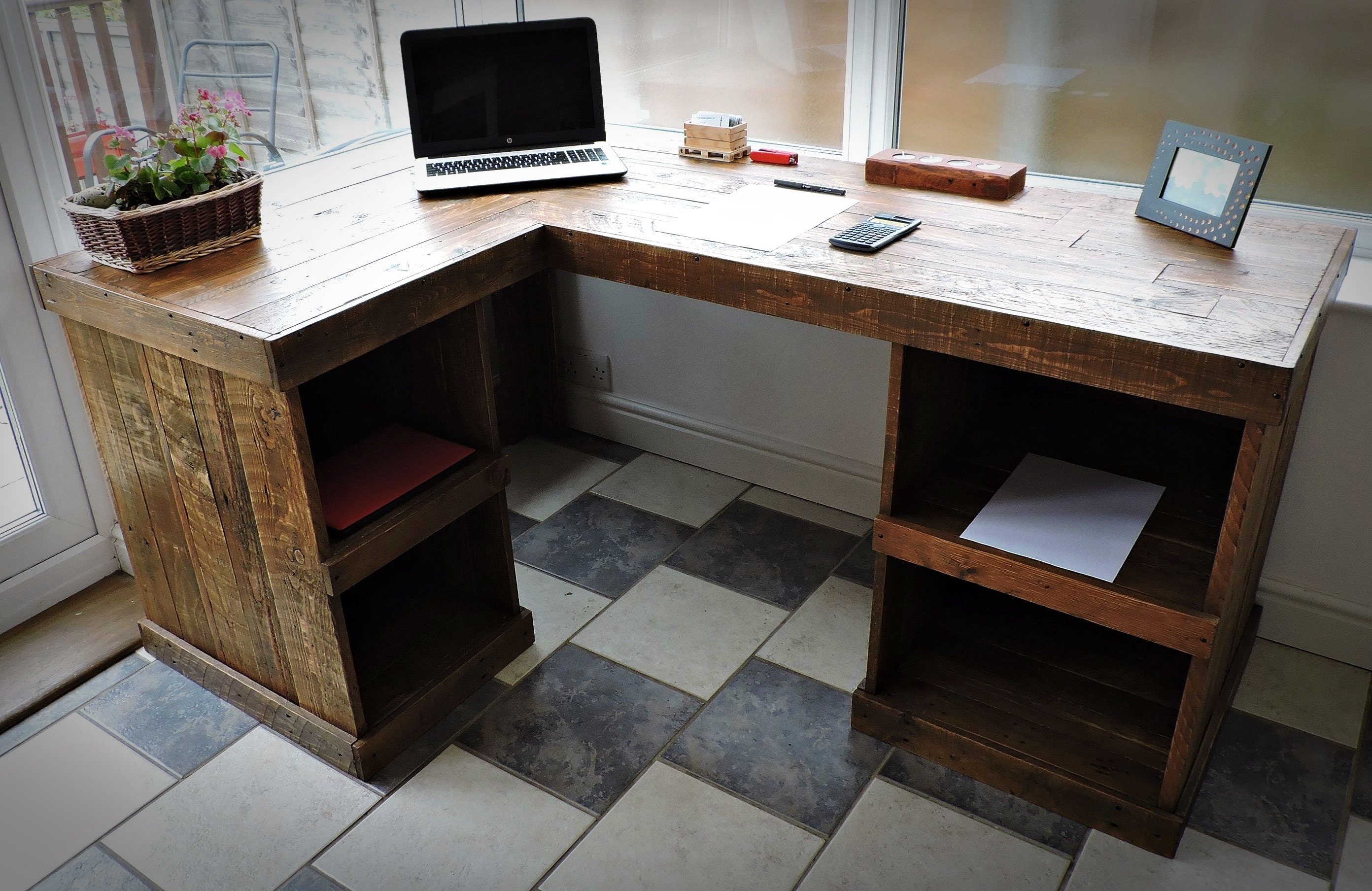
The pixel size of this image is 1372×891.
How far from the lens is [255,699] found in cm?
203

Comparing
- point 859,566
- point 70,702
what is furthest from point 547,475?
point 70,702

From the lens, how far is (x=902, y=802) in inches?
72.2

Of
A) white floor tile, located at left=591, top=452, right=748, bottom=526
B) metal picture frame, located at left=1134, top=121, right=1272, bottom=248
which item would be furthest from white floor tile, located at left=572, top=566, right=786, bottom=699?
metal picture frame, located at left=1134, top=121, right=1272, bottom=248

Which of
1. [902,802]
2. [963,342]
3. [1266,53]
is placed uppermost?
[1266,53]

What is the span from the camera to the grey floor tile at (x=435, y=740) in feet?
6.25

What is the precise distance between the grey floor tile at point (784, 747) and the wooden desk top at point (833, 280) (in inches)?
30.8

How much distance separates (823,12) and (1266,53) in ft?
3.03

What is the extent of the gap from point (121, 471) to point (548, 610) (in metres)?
0.88

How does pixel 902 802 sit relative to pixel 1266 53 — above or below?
below

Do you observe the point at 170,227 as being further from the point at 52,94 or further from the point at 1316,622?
the point at 1316,622

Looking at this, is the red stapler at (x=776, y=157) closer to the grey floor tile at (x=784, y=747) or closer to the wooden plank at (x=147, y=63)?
the grey floor tile at (x=784, y=747)

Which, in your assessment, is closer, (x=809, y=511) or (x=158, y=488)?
(x=158, y=488)

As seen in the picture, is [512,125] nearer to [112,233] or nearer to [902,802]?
[112,233]

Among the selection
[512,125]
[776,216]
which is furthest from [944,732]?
[512,125]
